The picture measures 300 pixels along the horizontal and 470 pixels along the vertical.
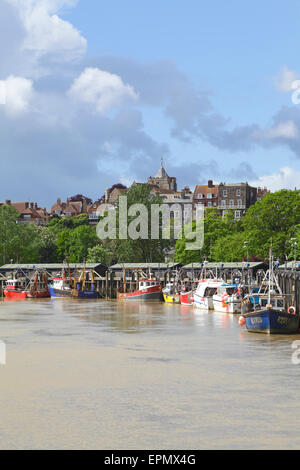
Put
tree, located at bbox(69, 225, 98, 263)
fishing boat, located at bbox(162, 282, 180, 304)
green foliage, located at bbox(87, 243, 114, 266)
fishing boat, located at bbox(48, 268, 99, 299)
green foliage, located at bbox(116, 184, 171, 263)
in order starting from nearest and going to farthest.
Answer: fishing boat, located at bbox(162, 282, 180, 304) < fishing boat, located at bbox(48, 268, 99, 299) < green foliage, located at bbox(116, 184, 171, 263) < green foliage, located at bbox(87, 243, 114, 266) < tree, located at bbox(69, 225, 98, 263)

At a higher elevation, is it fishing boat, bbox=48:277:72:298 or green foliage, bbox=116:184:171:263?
green foliage, bbox=116:184:171:263

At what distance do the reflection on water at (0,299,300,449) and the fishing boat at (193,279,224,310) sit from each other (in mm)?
33219

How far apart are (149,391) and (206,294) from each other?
63053mm

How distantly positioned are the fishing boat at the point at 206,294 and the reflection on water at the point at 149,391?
3322cm

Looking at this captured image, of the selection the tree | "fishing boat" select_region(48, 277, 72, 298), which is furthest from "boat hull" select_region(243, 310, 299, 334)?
the tree

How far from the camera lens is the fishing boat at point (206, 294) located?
88.2 meters

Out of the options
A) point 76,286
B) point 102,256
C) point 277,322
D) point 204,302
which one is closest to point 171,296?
point 204,302

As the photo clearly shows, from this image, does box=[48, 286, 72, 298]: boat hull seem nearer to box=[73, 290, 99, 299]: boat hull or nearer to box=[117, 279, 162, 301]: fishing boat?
box=[73, 290, 99, 299]: boat hull

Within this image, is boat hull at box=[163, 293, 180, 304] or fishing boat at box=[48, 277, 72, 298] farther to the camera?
fishing boat at box=[48, 277, 72, 298]

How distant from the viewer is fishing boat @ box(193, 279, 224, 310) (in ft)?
290

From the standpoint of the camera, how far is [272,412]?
2552cm

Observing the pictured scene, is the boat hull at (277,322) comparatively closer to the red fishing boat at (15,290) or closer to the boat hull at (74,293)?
the boat hull at (74,293)
